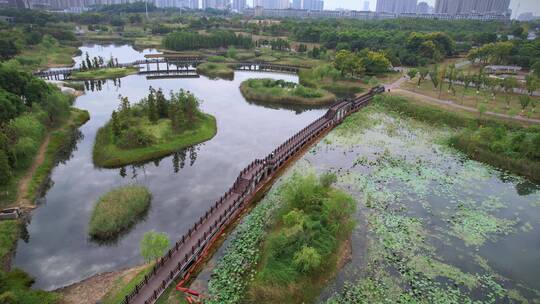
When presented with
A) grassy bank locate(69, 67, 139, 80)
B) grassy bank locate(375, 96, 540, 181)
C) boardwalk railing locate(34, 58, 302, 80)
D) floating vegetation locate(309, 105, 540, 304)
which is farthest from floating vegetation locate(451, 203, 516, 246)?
grassy bank locate(69, 67, 139, 80)

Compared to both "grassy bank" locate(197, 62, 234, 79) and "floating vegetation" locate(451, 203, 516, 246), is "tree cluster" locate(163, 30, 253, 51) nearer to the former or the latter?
"grassy bank" locate(197, 62, 234, 79)

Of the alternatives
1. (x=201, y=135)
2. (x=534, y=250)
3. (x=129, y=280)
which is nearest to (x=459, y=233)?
(x=534, y=250)

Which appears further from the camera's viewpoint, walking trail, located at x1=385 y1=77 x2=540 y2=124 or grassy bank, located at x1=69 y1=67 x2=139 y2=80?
grassy bank, located at x1=69 y1=67 x2=139 y2=80

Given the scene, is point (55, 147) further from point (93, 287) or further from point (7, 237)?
point (93, 287)

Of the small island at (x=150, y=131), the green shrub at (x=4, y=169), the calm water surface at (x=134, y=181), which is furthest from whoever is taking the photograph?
the small island at (x=150, y=131)

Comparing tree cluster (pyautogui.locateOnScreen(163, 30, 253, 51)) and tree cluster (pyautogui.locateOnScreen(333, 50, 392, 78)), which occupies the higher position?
tree cluster (pyautogui.locateOnScreen(163, 30, 253, 51))

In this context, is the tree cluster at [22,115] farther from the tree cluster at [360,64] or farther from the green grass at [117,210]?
the tree cluster at [360,64]

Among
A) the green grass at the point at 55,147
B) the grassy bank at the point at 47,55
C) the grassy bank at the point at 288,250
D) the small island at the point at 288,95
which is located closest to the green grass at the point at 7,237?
the green grass at the point at 55,147
